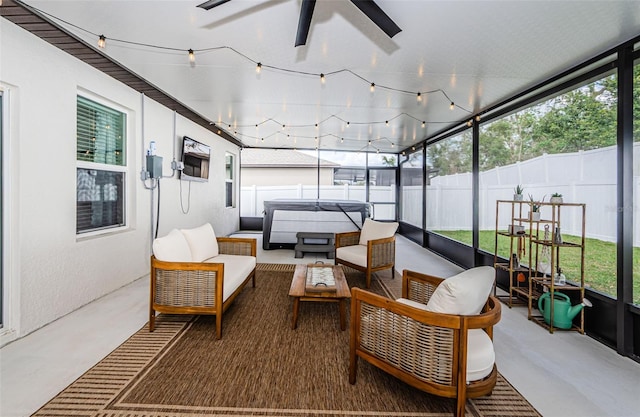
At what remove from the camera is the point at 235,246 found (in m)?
3.81

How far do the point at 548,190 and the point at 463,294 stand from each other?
2665 millimetres

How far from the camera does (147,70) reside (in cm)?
341

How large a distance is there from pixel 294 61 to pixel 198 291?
7.84 ft

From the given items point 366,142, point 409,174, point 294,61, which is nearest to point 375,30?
point 294,61

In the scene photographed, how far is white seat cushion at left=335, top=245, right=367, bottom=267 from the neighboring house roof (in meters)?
4.98

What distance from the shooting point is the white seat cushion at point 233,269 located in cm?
275

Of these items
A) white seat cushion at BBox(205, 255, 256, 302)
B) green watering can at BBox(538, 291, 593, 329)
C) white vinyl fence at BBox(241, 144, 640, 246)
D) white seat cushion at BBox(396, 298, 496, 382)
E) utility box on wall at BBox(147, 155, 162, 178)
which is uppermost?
utility box on wall at BBox(147, 155, 162, 178)

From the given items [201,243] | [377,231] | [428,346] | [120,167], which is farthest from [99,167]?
[428,346]

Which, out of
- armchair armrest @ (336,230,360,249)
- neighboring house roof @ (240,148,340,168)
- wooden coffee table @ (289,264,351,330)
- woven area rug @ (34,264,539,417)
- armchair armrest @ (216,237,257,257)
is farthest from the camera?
neighboring house roof @ (240,148,340,168)

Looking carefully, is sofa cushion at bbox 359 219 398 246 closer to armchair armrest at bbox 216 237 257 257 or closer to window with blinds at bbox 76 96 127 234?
armchair armrest at bbox 216 237 257 257

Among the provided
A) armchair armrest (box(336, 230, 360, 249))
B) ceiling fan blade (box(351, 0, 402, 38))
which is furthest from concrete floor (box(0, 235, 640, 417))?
ceiling fan blade (box(351, 0, 402, 38))

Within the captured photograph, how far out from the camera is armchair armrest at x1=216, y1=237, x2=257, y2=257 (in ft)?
12.4

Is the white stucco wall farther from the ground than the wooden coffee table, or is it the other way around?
the white stucco wall

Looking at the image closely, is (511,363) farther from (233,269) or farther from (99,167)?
(99,167)
